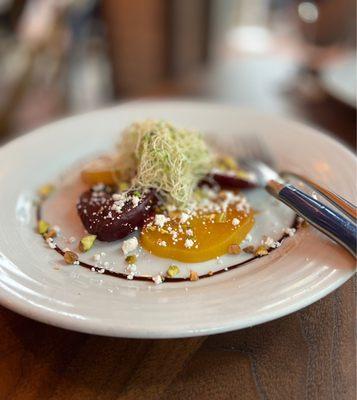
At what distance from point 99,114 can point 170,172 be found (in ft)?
1.18

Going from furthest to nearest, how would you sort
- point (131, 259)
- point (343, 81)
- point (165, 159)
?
1. point (343, 81)
2. point (165, 159)
3. point (131, 259)

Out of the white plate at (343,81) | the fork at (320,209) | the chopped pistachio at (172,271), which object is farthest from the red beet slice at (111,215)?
the white plate at (343,81)

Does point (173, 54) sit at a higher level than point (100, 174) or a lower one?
lower

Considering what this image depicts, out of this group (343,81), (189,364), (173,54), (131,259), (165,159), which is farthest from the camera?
(173,54)

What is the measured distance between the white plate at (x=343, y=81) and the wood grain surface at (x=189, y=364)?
2.43 ft

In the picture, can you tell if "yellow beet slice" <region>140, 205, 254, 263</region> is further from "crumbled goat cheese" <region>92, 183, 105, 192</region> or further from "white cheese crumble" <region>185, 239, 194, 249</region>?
"crumbled goat cheese" <region>92, 183, 105, 192</region>

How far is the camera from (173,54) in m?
2.52

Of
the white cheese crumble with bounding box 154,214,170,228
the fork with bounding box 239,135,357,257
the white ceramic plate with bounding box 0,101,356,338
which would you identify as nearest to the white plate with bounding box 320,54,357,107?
Result: the white ceramic plate with bounding box 0,101,356,338

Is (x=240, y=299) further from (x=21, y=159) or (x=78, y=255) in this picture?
(x=21, y=159)

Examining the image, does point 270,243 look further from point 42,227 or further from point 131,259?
point 42,227

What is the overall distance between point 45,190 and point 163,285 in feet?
1.16

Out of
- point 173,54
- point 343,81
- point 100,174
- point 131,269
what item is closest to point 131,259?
point 131,269

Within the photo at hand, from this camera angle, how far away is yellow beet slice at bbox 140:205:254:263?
67 centimetres

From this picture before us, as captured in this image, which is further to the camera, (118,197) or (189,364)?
(118,197)
